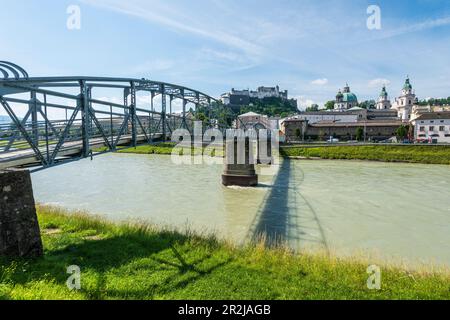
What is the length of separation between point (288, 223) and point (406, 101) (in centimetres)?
12257

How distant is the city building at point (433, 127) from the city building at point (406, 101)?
42443mm

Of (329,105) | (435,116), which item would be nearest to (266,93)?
(329,105)

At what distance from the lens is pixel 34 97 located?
11914mm

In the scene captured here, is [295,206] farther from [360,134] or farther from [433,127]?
[433,127]

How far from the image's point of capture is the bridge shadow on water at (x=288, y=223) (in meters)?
14.0

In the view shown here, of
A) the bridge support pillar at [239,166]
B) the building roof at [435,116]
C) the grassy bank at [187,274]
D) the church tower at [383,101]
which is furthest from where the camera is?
the church tower at [383,101]

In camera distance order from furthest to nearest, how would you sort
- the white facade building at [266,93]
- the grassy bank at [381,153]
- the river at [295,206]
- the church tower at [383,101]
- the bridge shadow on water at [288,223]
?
the white facade building at [266,93] → the church tower at [383,101] → the grassy bank at [381,153] → the river at [295,206] → the bridge shadow on water at [288,223]

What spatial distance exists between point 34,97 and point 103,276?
8.07 meters

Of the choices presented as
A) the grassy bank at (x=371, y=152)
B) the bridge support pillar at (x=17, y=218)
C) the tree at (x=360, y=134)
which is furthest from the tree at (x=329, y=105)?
the bridge support pillar at (x=17, y=218)

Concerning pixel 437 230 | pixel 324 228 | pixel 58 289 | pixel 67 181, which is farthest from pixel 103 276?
pixel 67 181

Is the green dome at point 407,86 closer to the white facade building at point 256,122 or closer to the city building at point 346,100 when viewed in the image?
the city building at point 346,100

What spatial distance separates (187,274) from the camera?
7914mm

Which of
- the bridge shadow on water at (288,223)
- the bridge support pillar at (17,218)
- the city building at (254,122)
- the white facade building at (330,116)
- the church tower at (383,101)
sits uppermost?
the church tower at (383,101)

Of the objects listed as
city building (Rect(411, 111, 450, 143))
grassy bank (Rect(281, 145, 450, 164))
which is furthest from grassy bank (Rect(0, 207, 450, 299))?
city building (Rect(411, 111, 450, 143))
